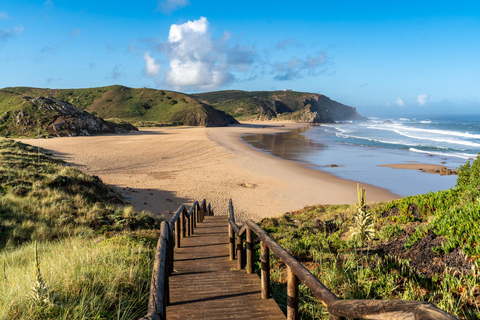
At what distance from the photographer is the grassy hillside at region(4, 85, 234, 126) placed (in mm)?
90125

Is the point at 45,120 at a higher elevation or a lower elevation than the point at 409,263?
higher

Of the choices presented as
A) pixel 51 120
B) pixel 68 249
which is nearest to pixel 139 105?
pixel 51 120

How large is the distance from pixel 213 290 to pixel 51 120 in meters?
56.6

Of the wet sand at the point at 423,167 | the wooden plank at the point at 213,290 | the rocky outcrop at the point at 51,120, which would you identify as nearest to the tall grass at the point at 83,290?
the wooden plank at the point at 213,290

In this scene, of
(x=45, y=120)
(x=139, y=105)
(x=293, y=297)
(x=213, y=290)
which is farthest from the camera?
(x=139, y=105)

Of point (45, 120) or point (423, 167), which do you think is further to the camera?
point (45, 120)

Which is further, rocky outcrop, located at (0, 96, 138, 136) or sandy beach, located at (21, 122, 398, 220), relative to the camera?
rocky outcrop, located at (0, 96, 138, 136)

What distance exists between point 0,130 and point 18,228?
2056 inches

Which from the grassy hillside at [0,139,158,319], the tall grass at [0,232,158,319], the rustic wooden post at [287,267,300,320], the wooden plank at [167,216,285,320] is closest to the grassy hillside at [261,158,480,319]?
the rustic wooden post at [287,267,300,320]

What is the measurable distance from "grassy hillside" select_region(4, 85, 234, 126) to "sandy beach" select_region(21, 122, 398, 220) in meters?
58.1

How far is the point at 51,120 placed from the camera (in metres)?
49.9

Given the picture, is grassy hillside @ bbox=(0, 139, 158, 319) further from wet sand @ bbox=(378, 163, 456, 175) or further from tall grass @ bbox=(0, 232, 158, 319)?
wet sand @ bbox=(378, 163, 456, 175)

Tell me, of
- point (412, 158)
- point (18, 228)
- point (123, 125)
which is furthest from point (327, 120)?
point (18, 228)

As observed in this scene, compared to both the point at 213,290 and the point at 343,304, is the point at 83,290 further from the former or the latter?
the point at 343,304
